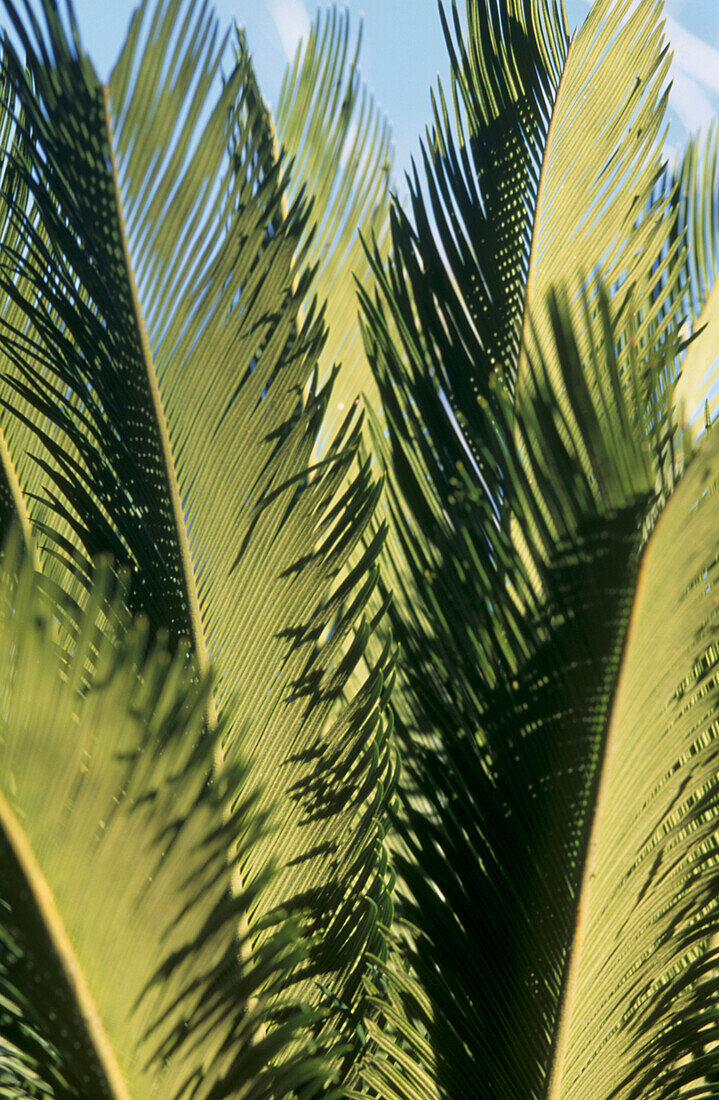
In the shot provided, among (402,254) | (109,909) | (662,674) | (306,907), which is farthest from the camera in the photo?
(402,254)

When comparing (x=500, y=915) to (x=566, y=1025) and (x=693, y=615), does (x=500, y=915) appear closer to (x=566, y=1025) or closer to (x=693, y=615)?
(x=566, y=1025)

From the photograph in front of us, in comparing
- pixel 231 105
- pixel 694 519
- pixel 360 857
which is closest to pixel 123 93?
pixel 231 105

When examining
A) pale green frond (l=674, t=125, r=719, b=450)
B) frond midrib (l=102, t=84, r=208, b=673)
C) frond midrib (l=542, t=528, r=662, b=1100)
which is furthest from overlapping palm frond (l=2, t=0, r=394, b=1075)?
pale green frond (l=674, t=125, r=719, b=450)

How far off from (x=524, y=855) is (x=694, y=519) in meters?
0.48

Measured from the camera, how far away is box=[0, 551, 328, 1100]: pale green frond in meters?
0.83

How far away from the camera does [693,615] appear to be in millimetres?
975

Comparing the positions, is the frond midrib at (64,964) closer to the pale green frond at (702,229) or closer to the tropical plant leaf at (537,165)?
the tropical plant leaf at (537,165)

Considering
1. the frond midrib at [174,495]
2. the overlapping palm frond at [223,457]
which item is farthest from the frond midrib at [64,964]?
the frond midrib at [174,495]

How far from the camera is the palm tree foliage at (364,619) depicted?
895 millimetres

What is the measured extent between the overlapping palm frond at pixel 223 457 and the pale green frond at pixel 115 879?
1.18 ft

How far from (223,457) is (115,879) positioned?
26.5 inches

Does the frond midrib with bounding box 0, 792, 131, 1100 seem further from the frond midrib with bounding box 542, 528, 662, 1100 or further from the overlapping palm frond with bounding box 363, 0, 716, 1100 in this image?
the frond midrib with bounding box 542, 528, 662, 1100

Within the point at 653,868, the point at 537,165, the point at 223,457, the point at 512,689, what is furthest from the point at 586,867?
the point at 537,165

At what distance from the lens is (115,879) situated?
88cm
